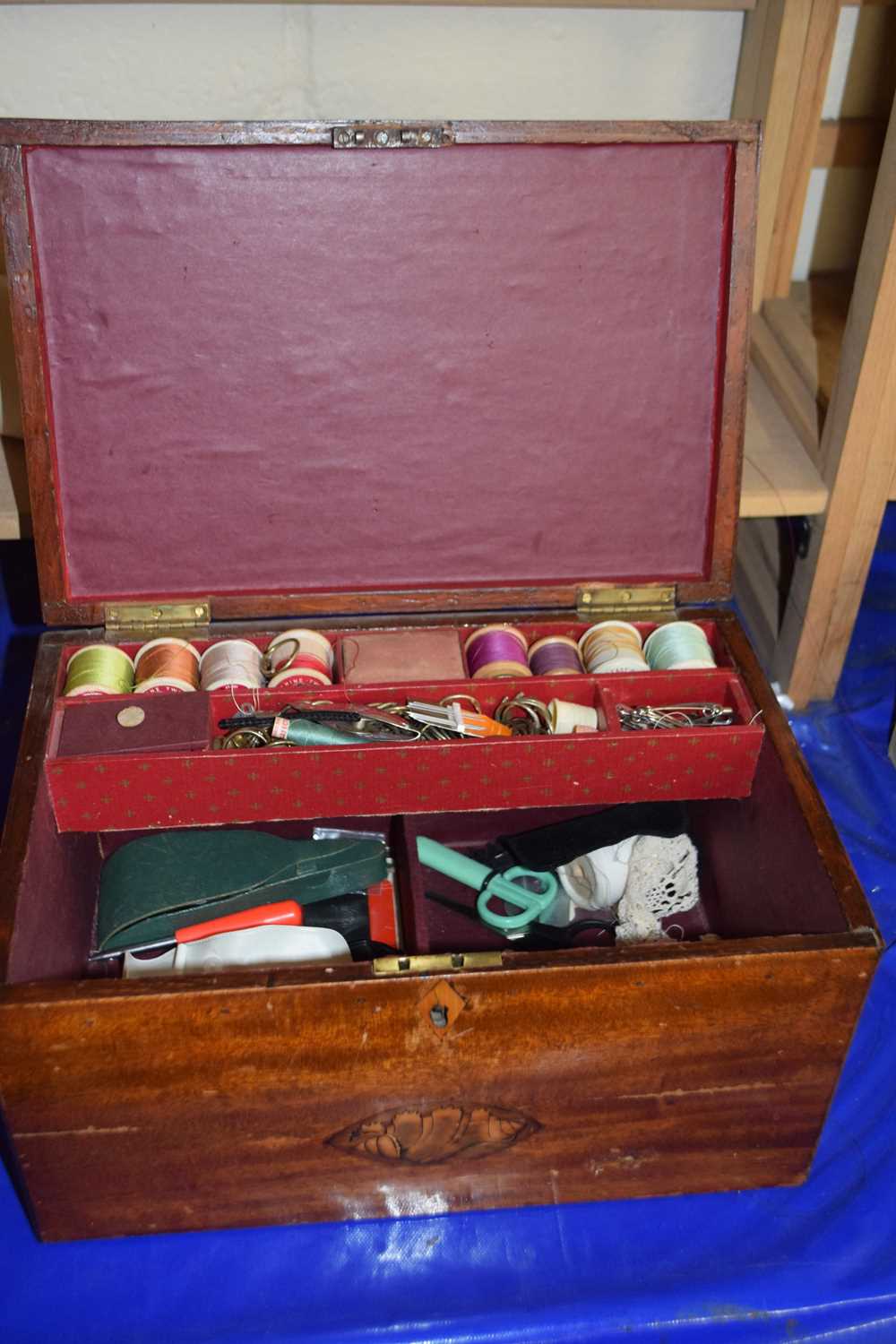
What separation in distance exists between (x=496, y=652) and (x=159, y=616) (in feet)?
1.65

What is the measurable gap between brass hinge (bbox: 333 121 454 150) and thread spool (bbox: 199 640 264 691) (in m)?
0.70

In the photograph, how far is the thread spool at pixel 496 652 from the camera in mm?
1829

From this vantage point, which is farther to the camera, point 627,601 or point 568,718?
point 627,601

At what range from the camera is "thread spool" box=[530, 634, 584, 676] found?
186cm

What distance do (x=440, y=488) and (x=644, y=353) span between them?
0.35 metres

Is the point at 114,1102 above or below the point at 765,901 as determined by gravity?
below

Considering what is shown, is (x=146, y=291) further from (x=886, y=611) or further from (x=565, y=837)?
(x=886, y=611)

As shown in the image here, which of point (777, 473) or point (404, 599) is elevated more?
point (777, 473)

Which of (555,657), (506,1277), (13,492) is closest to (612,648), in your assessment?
(555,657)

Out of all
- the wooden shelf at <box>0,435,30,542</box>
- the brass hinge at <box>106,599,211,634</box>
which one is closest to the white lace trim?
the brass hinge at <box>106,599,211,634</box>

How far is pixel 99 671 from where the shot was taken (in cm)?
175

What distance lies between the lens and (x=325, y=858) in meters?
1.79

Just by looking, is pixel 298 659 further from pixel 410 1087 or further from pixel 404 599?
pixel 410 1087

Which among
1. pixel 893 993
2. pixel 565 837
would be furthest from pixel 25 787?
pixel 893 993
